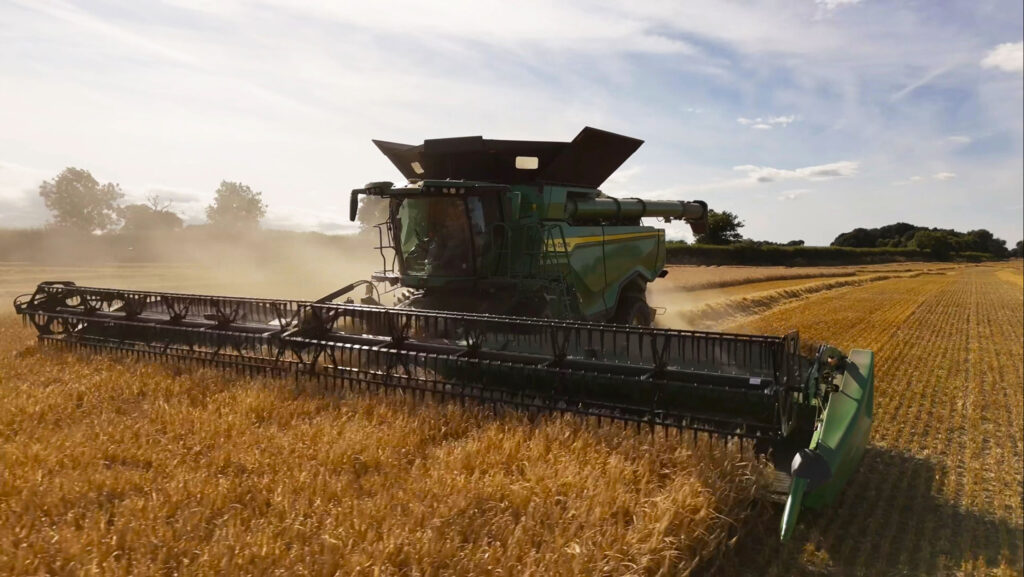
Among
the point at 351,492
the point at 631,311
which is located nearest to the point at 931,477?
the point at 351,492

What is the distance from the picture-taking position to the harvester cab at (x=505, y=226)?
6051mm

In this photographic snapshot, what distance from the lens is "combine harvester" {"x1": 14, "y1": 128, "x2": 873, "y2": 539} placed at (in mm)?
3672

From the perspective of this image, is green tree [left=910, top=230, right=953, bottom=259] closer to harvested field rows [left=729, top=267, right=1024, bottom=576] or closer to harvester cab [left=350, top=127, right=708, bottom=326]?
harvested field rows [left=729, top=267, right=1024, bottom=576]

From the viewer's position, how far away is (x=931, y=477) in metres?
3.94

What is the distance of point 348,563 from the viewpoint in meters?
2.26

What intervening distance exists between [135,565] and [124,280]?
66.5ft

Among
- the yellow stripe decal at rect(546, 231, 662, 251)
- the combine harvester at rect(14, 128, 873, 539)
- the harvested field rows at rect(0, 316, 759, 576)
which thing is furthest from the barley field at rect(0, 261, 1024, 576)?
the yellow stripe decal at rect(546, 231, 662, 251)

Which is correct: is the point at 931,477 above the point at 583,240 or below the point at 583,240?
below

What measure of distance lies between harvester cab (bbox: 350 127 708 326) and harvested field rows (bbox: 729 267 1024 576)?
3.00 metres

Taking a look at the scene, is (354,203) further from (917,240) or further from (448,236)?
(917,240)

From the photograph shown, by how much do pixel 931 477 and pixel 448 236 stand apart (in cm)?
416

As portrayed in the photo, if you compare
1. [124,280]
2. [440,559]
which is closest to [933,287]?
[440,559]

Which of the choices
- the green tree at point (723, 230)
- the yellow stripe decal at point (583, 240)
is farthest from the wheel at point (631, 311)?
the green tree at point (723, 230)

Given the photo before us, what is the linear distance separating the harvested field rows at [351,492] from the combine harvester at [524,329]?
1.42 feet
